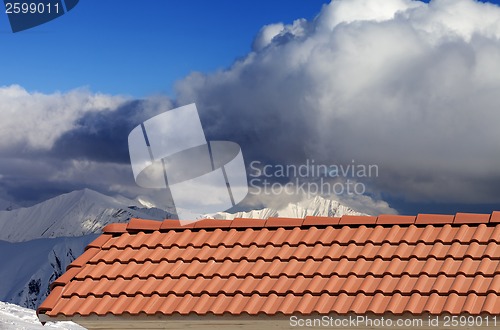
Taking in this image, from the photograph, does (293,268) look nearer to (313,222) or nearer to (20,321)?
(313,222)

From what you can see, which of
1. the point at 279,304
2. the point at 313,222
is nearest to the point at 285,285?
the point at 279,304

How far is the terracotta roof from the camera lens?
1148 cm

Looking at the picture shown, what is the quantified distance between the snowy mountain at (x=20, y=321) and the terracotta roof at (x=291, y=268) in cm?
2549

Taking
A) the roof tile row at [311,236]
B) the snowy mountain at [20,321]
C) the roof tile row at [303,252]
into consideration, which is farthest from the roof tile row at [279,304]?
the snowy mountain at [20,321]

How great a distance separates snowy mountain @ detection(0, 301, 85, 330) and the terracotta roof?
25.5m

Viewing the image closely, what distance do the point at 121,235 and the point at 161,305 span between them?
7.95 feet

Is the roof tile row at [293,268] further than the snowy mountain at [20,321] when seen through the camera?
No

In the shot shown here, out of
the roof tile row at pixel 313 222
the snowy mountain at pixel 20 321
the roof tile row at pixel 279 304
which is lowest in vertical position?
the snowy mountain at pixel 20 321

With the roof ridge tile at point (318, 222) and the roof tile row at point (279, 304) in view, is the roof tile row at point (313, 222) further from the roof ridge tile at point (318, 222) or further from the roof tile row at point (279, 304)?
the roof tile row at point (279, 304)

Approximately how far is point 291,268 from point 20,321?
3275 cm

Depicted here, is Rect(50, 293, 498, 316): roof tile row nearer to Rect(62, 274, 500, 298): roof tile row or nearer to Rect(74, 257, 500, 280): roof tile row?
Rect(62, 274, 500, 298): roof tile row

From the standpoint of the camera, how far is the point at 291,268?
492 inches

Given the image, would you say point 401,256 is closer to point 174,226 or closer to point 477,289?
point 477,289

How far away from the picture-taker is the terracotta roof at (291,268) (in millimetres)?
11484
